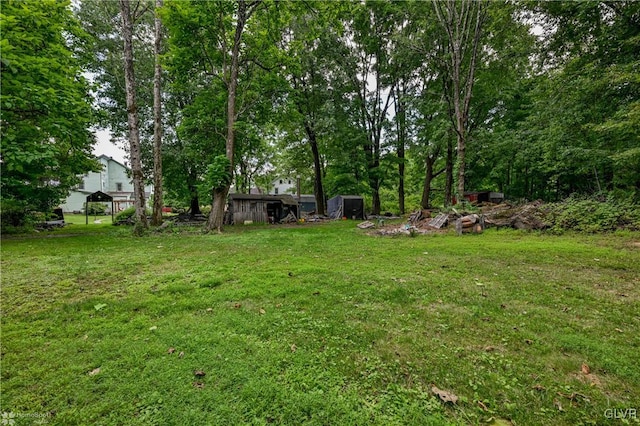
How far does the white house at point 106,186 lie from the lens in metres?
29.0

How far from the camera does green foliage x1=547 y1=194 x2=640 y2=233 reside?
7.66 metres

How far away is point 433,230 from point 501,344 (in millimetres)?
8233

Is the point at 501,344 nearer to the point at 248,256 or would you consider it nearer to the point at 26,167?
the point at 248,256

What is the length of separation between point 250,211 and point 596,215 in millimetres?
15622

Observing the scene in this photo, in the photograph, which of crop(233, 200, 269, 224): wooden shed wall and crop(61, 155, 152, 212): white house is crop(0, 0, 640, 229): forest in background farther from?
crop(61, 155, 152, 212): white house

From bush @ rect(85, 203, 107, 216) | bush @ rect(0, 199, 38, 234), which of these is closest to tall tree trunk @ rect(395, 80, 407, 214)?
bush @ rect(0, 199, 38, 234)

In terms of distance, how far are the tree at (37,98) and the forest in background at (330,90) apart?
0.05 m

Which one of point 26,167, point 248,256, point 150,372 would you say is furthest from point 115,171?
point 150,372

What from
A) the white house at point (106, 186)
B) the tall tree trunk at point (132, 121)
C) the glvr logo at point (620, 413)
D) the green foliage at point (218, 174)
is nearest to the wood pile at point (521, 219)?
the glvr logo at point (620, 413)

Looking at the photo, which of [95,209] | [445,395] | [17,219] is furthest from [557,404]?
[95,209]

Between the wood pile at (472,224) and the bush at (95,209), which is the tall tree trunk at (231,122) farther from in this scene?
the bush at (95,209)

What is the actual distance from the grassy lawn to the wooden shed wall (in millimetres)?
11104

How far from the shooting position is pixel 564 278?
13.1 ft

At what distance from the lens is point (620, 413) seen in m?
1.60
